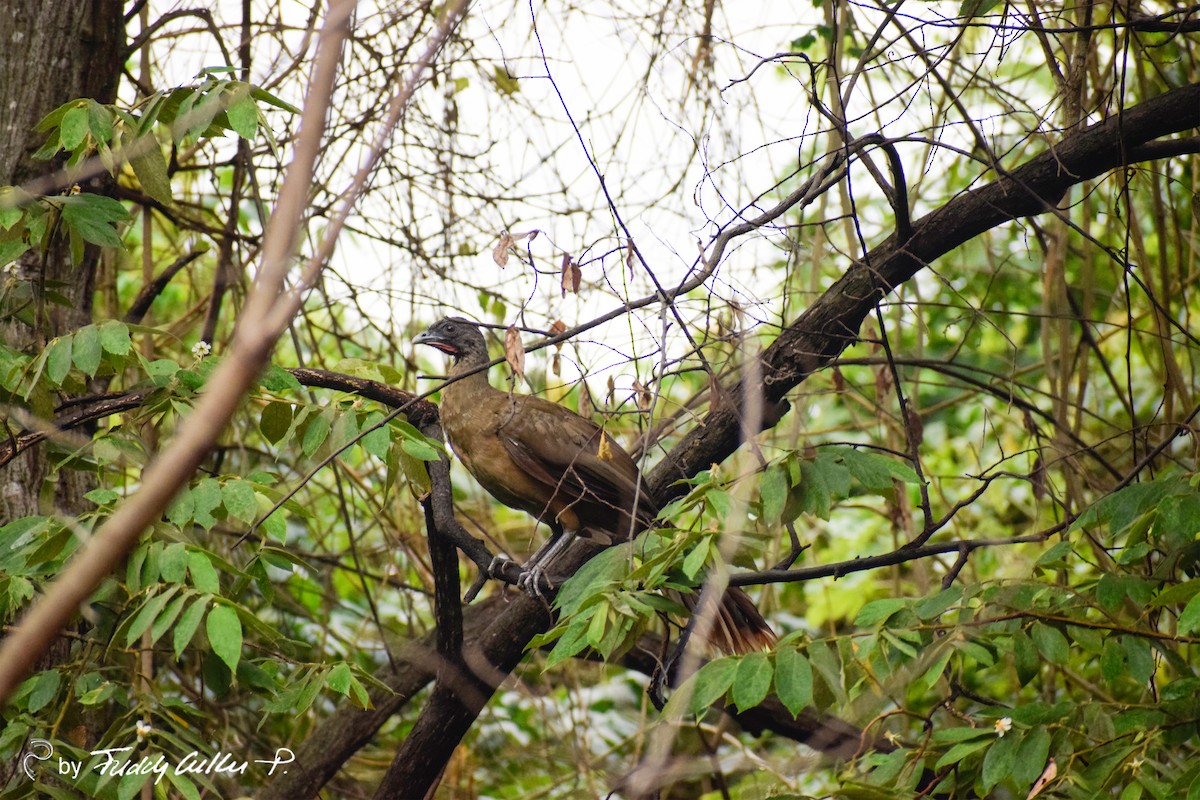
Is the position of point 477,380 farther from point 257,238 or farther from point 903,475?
point 903,475

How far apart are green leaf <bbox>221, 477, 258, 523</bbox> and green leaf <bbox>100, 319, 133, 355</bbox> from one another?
0.38 meters

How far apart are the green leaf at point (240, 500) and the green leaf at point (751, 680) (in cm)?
113

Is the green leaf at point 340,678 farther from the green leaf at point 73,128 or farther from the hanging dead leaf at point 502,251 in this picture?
the green leaf at point 73,128

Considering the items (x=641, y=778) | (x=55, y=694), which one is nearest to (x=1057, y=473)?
(x=641, y=778)

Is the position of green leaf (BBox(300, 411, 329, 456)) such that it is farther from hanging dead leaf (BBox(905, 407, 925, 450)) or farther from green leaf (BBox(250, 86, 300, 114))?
hanging dead leaf (BBox(905, 407, 925, 450))

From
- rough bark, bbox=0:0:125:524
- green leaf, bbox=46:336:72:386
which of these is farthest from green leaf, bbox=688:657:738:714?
rough bark, bbox=0:0:125:524

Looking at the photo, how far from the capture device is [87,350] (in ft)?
8.41

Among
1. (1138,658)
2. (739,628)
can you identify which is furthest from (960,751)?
(739,628)

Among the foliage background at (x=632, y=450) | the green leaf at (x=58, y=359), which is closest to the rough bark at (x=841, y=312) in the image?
the foliage background at (x=632, y=450)

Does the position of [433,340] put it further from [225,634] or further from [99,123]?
[225,634]

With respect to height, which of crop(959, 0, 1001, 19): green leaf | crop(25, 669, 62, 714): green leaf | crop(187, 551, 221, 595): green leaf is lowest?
crop(25, 669, 62, 714): green leaf

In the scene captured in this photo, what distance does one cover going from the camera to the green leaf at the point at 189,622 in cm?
220

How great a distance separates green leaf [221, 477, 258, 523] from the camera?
2490 mm

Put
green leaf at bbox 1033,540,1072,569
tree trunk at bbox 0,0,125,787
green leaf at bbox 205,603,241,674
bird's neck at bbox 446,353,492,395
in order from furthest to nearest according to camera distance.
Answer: bird's neck at bbox 446,353,492,395 < tree trunk at bbox 0,0,125,787 < green leaf at bbox 1033,540,1072,569 < green leaf at bbox 205,603,241,674
